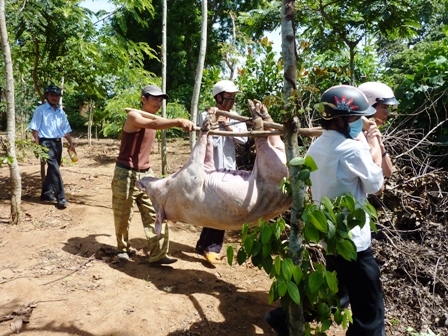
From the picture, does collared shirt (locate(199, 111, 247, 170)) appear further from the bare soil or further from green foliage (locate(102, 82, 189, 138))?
green foliage (locate(102, 82, 189, 138))

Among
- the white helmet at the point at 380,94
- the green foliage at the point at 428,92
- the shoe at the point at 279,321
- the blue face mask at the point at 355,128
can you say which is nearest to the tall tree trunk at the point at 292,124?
the blue face mask at the point at 355,128

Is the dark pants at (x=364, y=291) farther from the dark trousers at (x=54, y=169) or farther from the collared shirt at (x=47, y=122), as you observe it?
the collared shirt at (x=47, y=122)

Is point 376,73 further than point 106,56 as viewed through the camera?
Yes

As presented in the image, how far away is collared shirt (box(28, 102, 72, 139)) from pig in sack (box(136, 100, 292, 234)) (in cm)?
380

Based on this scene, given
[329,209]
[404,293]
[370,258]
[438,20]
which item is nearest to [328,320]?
[370,258]

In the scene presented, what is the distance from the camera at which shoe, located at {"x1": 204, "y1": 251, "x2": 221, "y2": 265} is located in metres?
4.50

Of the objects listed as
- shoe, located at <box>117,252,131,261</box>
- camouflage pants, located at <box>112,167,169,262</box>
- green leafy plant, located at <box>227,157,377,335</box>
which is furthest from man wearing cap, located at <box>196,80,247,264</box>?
green leafy plant, located at <box>227,157,377,335</box>

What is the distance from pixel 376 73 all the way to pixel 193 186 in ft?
18.1

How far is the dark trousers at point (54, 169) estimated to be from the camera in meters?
6.37

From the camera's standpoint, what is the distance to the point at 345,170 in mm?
2412

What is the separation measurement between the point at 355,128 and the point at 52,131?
5387 mm

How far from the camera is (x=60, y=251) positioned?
15.5 feet

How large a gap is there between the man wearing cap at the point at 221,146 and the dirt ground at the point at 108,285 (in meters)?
0.16

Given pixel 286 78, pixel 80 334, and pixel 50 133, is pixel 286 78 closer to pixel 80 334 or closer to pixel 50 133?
pixel 80 334
